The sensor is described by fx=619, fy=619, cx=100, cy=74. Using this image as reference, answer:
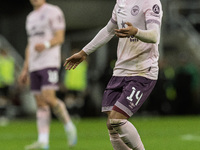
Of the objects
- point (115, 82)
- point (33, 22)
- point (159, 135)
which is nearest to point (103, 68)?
point (159, 135)

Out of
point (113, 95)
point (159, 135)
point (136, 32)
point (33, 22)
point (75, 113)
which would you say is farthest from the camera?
point (75, 113)

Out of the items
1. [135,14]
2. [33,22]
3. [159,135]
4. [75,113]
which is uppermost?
[135,14]

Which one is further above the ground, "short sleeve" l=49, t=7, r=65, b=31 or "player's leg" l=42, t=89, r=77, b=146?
"short sleeve" l=49, t=7, r=65, b=31

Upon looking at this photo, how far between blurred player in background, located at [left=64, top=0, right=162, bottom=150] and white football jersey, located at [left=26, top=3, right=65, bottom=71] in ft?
9.89

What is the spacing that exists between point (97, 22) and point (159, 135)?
13991 mm

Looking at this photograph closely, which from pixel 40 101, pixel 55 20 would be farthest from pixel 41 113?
pixel 55 20

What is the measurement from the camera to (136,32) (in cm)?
560

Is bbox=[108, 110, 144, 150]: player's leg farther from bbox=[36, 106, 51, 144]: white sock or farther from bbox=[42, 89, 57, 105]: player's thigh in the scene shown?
bbox=[42, 89, 57, 105]: player's thigh

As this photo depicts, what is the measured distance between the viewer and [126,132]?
6.21 m

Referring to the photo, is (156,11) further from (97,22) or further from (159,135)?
(97,22)

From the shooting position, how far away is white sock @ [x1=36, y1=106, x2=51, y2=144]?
936 cm

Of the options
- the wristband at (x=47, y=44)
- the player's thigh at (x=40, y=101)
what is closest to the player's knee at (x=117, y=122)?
the wristband at (x=47, y=44)

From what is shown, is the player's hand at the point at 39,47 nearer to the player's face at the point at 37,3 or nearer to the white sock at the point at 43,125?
the player's face at the point at 37,3

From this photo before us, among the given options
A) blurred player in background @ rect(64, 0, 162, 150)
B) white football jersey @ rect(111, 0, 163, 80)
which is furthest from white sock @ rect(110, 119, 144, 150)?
white football jersey @ rect(111, 0, 163, 80)
